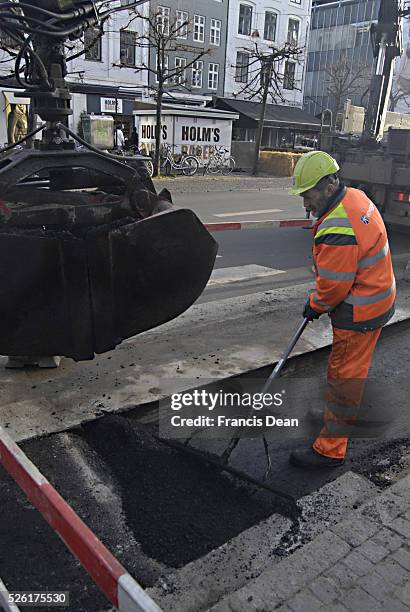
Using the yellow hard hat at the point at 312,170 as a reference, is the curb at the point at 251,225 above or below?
below

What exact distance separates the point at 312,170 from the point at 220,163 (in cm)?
2208

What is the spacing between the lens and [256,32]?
115 ft

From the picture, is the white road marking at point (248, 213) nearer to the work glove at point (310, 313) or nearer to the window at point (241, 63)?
the work glove at point (310, 313)

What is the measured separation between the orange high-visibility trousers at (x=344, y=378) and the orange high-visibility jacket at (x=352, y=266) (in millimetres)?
90

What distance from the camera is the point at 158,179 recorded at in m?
20.5

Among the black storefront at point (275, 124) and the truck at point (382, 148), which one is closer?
the truck at point (382, 148)

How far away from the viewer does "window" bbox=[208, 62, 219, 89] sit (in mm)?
33469

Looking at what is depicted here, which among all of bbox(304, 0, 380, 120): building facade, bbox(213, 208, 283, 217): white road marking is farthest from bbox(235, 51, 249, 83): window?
bbox(213, 208, 283, 217): white road marking

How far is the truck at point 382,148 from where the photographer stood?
9398 millimetres

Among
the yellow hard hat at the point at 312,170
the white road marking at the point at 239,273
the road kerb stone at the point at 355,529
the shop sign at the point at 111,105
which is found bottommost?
the white road marking at the point at 239,273

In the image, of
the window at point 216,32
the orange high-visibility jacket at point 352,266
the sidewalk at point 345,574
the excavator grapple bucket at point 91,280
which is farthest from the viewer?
the window at point 216,32

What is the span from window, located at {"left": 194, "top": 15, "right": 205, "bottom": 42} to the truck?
23.4 metres

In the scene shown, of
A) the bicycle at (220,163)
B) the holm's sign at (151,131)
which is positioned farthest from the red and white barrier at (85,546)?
the bicycle at (220,163)

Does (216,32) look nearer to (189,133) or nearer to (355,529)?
(189,133)
